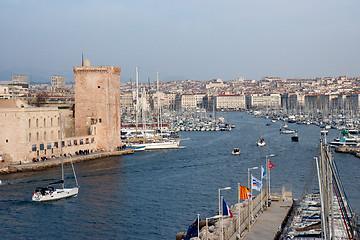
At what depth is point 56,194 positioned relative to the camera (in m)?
18.9

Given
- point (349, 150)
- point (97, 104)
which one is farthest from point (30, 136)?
point (349, 150)

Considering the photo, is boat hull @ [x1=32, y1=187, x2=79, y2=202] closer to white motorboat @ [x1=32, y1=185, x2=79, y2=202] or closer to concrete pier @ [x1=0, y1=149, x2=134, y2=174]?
white motorboat @ [x1=32, y1=185, x2=79, y2=202]

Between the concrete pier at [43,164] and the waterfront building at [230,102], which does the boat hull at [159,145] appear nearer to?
the concrete pier at [43,164]

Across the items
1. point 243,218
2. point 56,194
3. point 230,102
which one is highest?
point 230,102

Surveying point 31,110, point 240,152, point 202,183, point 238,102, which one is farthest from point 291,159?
point 238,102

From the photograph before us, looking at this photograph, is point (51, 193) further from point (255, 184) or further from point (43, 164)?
point (255, 184)

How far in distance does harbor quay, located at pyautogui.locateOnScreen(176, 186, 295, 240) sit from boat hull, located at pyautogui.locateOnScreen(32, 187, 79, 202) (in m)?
6.38

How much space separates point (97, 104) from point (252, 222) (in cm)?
2013

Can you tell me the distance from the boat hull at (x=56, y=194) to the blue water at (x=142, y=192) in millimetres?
255

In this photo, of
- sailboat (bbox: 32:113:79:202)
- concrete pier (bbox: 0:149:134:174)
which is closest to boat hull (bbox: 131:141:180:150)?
concrete pier (bbox: 0:149:134:174)

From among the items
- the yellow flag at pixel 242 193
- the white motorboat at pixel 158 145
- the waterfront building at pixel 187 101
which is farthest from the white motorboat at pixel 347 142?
the waterfront building at pixel 187 101

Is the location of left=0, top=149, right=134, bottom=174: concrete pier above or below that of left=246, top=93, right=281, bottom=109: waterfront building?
below

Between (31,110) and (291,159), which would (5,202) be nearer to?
(31,110)

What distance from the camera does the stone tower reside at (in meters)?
32.1
